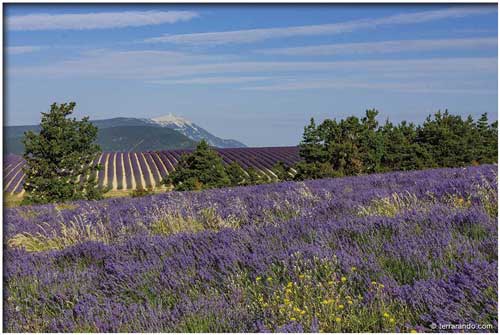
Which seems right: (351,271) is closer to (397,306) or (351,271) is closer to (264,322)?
(397,306)

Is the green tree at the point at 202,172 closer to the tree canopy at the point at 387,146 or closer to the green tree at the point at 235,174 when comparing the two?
the green tree at the point at 235,174

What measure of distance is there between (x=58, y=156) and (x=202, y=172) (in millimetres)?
7131

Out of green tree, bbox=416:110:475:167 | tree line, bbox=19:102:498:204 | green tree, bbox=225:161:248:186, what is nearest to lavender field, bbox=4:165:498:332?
tree line, bbox=19:102:498:204

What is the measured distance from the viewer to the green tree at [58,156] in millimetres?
25188

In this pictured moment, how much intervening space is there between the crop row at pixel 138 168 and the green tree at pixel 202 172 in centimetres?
664

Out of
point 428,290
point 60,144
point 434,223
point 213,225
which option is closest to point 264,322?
point 428,290

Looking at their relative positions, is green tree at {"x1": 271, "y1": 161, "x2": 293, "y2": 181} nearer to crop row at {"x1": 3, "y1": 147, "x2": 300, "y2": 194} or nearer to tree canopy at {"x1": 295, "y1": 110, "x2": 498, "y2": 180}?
tree canopy at {"x1": 295, "y1": 110, "x2": 498, "y2": 180}

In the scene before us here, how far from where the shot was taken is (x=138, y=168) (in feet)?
157

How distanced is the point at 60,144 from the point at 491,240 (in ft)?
80.6

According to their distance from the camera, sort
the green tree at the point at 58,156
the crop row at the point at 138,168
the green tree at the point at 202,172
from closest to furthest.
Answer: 1. the green tree at the point at 58,156
2. the green tree at the point at 202,172
3. the crop row at the point at 138,168

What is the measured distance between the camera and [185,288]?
4.03m

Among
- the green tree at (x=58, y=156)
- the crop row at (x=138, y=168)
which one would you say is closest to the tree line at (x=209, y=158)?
the green tree at (x=58, y=156)

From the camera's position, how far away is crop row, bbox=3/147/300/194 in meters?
39.1

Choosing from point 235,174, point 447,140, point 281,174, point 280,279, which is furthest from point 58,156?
point 280,279
